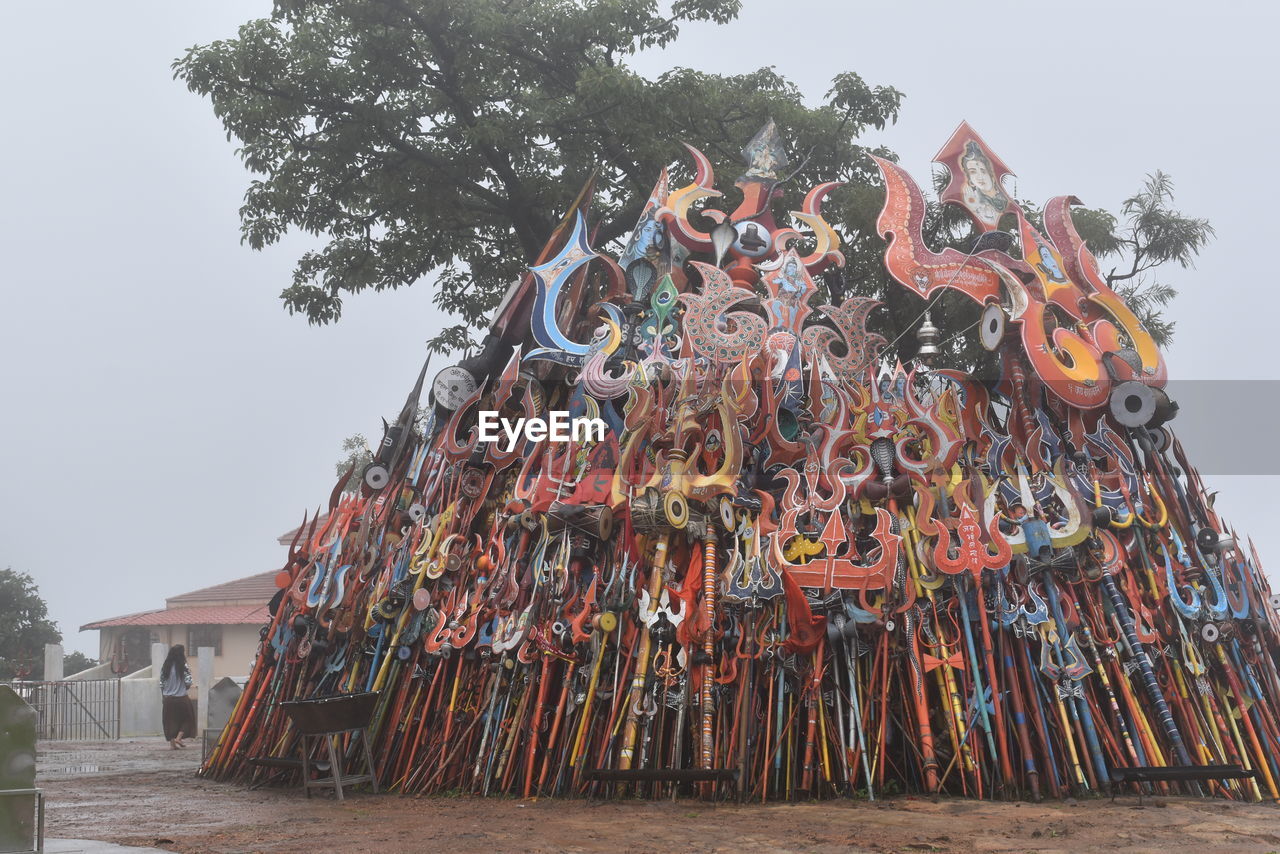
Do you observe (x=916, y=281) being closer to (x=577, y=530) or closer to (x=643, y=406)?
A: (x=643, y=406)

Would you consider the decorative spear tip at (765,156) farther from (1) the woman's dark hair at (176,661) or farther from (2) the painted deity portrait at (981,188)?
(1) the woman's dark hair at (176,661)

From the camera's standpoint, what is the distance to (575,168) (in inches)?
583

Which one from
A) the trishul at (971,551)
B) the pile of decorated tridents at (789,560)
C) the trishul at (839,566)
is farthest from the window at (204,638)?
the trishul at (971,551)

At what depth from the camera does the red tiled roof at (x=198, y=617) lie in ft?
90.7

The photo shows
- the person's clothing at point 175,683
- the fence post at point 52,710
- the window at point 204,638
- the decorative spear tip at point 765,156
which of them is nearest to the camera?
the decorative spear tip at point 765,156

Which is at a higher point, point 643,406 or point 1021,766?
point 643,406

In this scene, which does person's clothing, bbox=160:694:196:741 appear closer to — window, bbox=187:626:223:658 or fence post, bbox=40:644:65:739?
fence post, bbox=40:644:65:739

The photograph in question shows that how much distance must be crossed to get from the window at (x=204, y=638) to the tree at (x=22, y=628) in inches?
170

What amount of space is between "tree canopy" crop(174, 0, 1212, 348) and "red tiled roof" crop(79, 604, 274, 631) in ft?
45.6

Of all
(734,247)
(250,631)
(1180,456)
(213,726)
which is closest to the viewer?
(1180,456)

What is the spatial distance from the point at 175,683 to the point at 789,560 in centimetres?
1012

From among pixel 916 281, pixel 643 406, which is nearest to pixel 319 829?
pixel 643 406

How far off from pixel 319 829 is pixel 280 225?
987cm

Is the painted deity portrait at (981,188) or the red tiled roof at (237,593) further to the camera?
the red tiled roof at (237,593)
